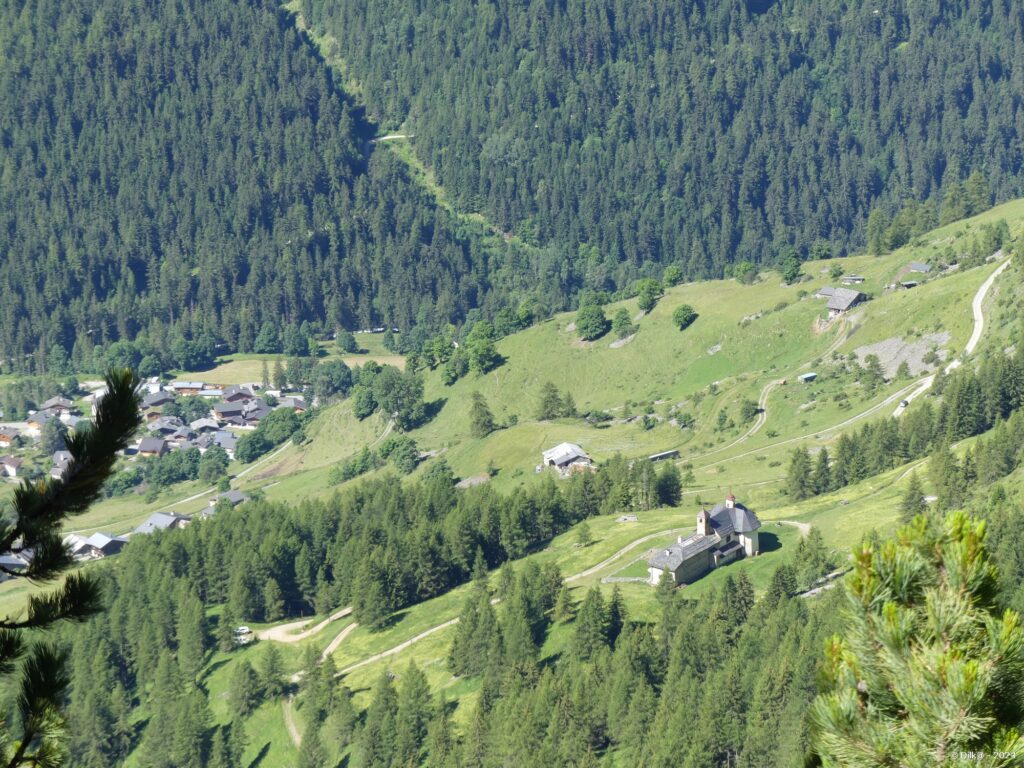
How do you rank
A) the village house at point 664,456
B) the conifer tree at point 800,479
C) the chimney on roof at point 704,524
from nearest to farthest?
the chimney on roof at point 704,524 → the conifer tree at point 800,479 → the village house at point 664,456

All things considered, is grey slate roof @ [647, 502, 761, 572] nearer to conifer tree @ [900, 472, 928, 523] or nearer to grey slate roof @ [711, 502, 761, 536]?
grey slate roof @ [711, 502, 761, 536]

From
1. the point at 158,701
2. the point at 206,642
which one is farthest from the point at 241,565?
the point at 158,701

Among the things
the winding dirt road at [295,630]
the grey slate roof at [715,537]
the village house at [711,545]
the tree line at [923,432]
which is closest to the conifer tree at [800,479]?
the tree line at [923,432]

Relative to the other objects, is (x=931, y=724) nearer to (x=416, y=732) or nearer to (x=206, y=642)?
(x=416, y=732)

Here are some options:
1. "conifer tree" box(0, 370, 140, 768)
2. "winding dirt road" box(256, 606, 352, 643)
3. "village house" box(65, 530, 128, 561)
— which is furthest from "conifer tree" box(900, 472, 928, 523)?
"village house" box(65, 530, 128, 561)

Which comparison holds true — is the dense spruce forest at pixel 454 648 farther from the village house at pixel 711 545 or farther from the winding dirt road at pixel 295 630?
the village house at pixel 711 545

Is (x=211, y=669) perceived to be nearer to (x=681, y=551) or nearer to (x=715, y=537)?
(x=681, y=551)

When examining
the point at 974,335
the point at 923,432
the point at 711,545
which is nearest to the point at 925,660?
the point at 711,545
